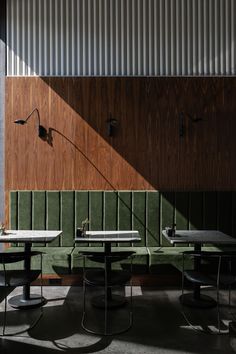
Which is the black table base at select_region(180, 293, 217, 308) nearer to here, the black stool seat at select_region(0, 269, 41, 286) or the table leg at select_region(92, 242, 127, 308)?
the table leg at select_region(92, 242, 127, 308)

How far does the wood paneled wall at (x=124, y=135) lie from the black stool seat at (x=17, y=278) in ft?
Answer: 6.01

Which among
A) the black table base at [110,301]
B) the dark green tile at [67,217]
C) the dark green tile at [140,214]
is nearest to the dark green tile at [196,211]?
the dark green tile at [140,214]

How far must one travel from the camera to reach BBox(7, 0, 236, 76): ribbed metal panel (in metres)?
5.36

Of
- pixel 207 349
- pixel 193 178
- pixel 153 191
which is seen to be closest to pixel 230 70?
pixel 193 178

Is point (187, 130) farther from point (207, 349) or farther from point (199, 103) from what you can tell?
point (207, 349)

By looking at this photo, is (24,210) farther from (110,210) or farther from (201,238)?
(201,238)

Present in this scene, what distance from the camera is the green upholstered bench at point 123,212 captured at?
5.07m

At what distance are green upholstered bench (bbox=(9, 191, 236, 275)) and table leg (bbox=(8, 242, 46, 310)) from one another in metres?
1.01

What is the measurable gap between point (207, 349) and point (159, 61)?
156 inches

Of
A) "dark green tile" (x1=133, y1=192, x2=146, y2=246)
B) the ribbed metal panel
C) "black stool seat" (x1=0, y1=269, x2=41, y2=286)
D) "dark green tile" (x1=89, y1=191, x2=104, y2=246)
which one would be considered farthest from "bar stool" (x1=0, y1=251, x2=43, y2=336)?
the ribbed metal panel

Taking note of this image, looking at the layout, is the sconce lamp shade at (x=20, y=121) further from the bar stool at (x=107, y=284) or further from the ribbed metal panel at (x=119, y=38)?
the bar stool at (x=107, y=284)

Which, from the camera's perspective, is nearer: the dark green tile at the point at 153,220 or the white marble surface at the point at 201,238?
the white marble surface at the point at 201,238

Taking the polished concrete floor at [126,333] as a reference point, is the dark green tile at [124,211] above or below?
above

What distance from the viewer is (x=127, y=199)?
5152 mm
